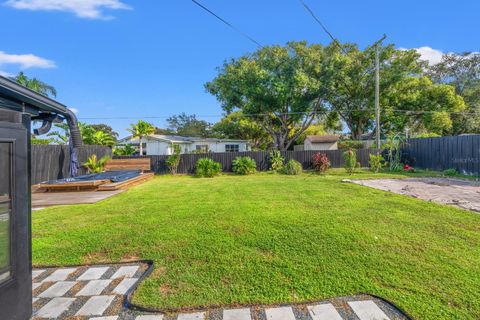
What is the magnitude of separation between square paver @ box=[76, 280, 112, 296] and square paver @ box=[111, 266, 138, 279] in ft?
0.39

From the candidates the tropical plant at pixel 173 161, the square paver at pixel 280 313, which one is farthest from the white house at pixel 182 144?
the square paver at pixel 280 313

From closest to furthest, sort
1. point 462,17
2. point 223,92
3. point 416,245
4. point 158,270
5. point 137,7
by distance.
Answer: point 158,270 < point 416,245 < point 137,7 < point 462,17 < point 223,92

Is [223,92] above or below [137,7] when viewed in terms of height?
above

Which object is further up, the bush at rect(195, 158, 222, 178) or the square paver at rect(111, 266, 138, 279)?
the bush at rect(195, 158, 222, 178)

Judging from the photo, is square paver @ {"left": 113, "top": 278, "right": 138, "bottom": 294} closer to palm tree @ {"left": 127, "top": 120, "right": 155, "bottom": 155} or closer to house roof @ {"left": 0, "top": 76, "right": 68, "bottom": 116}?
house roof @ {"left": 0, "top": 76, "right": 68, "bottom": 116}

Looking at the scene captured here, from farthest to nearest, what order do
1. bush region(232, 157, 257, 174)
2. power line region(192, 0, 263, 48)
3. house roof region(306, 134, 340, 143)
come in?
house roof region(306, 134, 340, 143) → bush region(232, 157, 257, 174) → power line region(192, 0, 263, 48)

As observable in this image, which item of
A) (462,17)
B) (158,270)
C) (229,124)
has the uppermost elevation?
(462,17)

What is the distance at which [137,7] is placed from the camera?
6320 millimetres

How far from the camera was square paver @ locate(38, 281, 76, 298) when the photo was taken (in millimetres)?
2207

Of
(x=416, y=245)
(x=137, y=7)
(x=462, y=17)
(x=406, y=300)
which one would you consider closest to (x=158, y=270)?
(x=406, y=300)

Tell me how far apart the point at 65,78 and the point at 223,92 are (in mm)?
9778

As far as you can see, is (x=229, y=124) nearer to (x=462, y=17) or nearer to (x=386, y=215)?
(x=462, y=17)

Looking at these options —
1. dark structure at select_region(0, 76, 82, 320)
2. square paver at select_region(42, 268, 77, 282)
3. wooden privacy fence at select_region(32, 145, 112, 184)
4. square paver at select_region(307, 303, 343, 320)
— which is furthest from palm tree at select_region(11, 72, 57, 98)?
square paver at select_region(307, 303, 343, 320)

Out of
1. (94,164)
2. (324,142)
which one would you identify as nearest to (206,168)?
(94,164)
